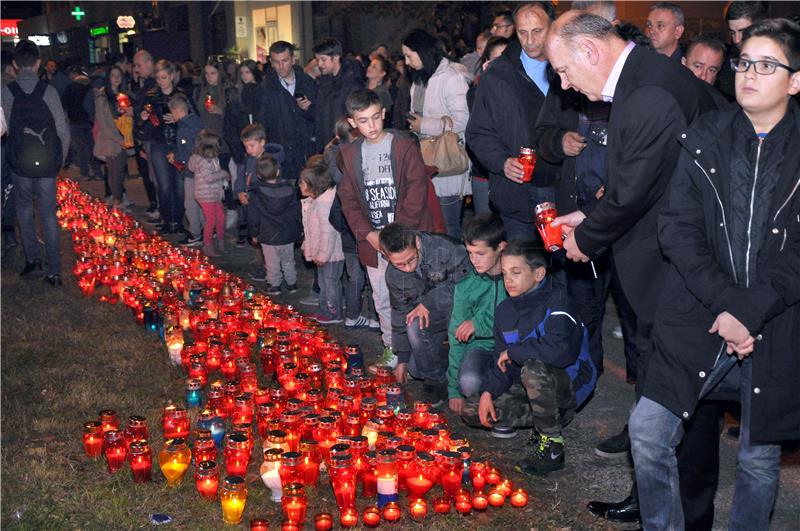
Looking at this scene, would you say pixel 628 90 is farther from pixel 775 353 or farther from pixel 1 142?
pixel 1 142

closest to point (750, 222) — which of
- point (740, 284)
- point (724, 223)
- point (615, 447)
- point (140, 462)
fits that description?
point (724, 223)

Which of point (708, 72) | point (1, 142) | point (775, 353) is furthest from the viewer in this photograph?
point (1, 142)

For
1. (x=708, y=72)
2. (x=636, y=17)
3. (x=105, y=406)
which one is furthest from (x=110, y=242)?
(x=636, y=17)

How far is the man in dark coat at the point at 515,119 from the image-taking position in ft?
18.9

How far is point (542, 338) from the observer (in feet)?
16.5

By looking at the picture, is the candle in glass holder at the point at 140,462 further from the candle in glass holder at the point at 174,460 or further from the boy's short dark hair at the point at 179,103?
the boy's short dark hair at the point at 179,103

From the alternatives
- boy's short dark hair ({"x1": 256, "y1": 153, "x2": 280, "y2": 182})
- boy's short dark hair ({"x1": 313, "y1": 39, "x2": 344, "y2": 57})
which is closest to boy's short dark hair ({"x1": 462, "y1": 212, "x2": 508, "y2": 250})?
boy's short dark hair ({"x1": 256, "y1": 153, "x2": 280, "y2": 182})

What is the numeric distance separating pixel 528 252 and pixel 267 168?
4483 millimetres

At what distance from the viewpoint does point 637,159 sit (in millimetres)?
3607

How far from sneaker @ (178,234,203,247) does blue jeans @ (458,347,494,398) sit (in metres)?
6.60

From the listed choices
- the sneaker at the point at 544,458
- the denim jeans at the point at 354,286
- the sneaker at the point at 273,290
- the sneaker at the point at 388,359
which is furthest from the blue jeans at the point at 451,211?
the sneaker at the point at 544,458

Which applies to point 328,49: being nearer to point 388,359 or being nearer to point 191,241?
point 191,241

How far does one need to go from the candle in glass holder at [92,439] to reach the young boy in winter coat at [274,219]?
13.2 ft

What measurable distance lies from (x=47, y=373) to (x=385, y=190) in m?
2.85
